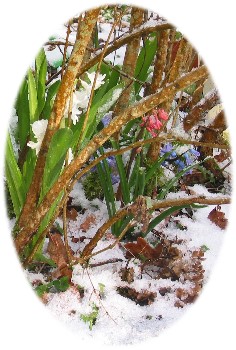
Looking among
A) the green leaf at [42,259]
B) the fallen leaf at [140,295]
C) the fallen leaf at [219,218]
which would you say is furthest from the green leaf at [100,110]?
the fallen leaf at [219,218]

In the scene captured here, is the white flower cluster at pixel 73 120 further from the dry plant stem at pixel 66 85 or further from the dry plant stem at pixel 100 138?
the dry plant stem at pixel 100 138

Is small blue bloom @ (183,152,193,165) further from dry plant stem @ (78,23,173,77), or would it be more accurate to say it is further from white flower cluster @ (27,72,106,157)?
white flower cluster @ (27,72,106,157)

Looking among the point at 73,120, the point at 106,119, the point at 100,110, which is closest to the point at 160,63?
the point at 100,110

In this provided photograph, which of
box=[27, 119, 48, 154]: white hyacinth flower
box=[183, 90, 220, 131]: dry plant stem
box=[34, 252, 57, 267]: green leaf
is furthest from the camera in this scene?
box=[183, 90, 220, 131]: dry plant stem

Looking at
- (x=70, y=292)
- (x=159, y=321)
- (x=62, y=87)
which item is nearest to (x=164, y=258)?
(x=159, y=321)

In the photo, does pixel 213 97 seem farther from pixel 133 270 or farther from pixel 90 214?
pixel 133 270

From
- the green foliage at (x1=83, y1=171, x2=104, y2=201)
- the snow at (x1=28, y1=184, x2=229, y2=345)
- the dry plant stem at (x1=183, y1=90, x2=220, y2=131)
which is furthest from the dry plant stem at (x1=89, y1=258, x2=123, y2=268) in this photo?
the dry plant stem at (x1=183, y1=90, x2=220, y2=131)
